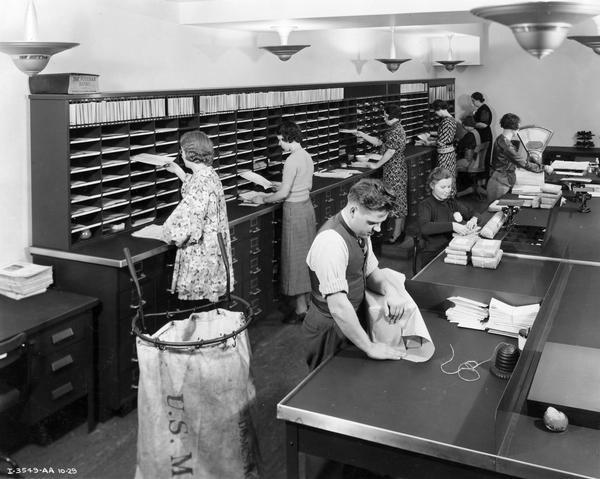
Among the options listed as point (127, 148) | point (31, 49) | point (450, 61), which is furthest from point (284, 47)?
point (450, 61)

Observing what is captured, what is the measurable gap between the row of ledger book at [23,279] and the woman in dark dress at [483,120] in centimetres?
894

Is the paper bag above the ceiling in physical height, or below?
below

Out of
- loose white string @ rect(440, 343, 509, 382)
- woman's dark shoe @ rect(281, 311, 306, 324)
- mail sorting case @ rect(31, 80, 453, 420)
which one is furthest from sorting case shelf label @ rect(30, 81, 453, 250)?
loose white string @ rect(440, 343, 509, 382)

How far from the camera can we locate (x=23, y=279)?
4320mm

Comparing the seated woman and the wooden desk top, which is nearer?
A: the wooden desk top

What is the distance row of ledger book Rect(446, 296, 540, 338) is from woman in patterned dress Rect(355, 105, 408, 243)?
14.9 feet

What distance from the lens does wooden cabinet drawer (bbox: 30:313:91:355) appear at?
156 inches

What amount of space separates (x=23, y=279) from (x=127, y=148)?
120cm

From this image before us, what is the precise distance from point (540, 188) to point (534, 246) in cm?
222

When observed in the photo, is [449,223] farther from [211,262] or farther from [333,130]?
[333,130]

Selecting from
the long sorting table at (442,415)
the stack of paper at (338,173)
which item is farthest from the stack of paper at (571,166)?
the long sorting table at (442,415)

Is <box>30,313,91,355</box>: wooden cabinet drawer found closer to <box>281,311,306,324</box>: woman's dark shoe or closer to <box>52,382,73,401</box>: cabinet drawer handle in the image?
<box>52,382,73,401</box>: cabinet drawer handle

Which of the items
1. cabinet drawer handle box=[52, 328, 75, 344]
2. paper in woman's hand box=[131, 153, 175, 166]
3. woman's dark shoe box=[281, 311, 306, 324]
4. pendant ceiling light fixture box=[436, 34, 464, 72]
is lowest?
woman's dark shoe box=[281, 311, 306, 324]

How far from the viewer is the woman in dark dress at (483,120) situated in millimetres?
12055
